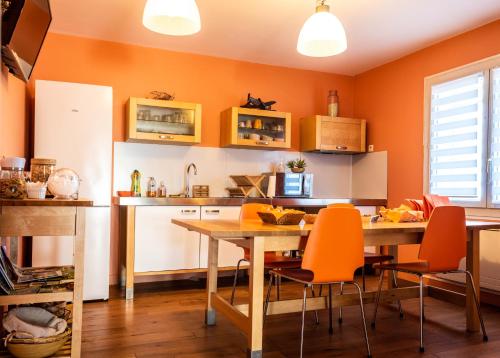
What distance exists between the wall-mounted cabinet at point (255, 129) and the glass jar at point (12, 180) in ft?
8.56

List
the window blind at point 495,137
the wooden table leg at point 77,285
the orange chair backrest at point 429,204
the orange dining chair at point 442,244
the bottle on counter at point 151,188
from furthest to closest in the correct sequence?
the bottle on counter at point 151,188 → the window blind at point 495,137 → the orange chair backrest at point 429,204 → the orange dining chair at point 442,244 → the wooden table leg at point 77,285

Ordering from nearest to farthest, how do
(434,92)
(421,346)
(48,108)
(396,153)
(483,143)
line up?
(421,346) → (48,108) → (483,143) → (434,92) → (396,153)

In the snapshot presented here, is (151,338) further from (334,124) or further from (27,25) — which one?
(334,124)

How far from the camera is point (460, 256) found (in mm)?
2791

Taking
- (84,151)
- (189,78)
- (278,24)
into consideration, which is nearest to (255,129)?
(189,78)

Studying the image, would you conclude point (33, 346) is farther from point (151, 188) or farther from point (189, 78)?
point (189, 78)

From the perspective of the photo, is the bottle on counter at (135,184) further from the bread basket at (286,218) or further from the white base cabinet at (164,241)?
the bread basket at (286,218)

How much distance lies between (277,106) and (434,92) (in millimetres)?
1789

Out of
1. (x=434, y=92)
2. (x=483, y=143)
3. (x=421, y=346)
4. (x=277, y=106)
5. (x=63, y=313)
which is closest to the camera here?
(x=63, y=313)

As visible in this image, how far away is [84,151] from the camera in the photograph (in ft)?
11.7

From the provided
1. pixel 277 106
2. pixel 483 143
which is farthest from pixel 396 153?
pixel 277 106

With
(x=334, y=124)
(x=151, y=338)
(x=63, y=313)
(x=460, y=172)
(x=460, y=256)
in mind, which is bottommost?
(x=151, y=338)

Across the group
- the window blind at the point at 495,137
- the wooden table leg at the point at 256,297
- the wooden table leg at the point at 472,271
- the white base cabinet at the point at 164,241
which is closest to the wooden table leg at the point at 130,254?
the white base cabinet at the point at 164,241

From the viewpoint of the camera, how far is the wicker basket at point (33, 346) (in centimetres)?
200
